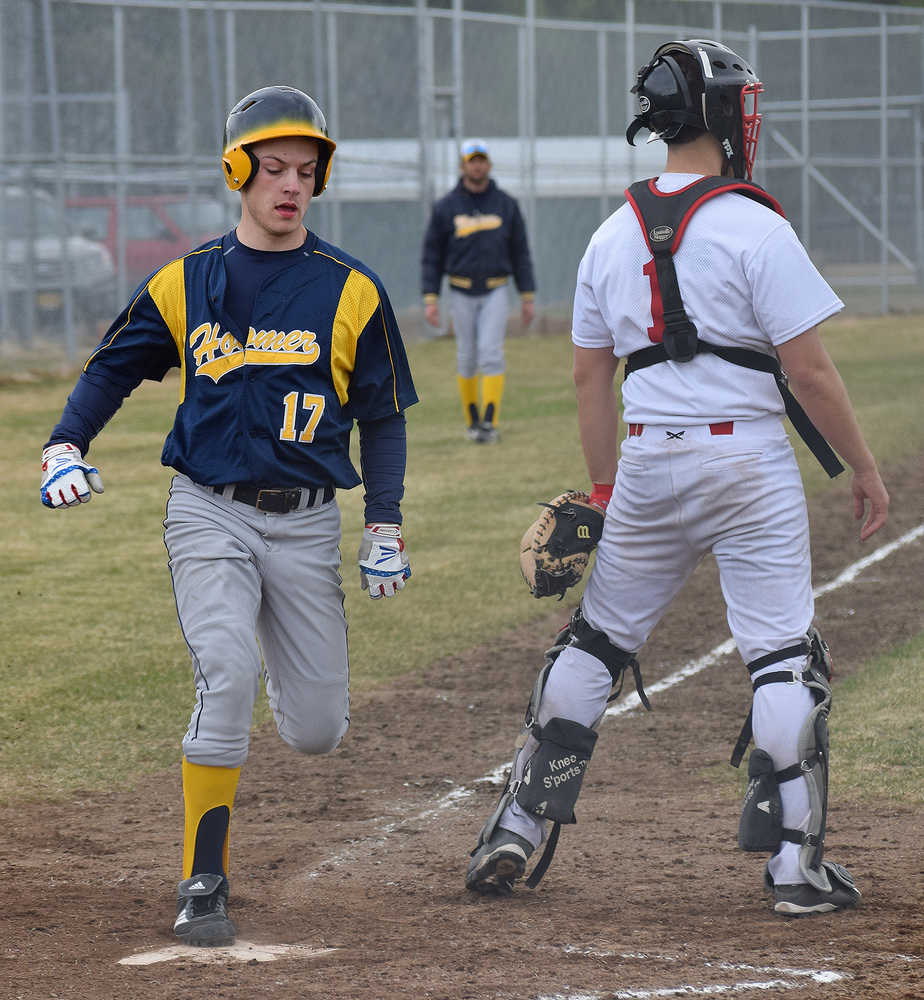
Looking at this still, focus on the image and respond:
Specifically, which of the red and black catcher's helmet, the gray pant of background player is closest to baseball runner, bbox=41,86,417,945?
the red and black catcher's helmet

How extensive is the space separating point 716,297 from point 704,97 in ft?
1.76

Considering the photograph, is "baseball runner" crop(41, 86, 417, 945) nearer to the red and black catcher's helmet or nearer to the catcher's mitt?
the catcher's mitt

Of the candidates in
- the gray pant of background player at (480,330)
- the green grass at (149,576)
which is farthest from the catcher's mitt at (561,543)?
the gray pant of background player at (480,330)

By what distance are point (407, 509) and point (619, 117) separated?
1782 centimetres

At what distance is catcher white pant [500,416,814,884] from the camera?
380 cm

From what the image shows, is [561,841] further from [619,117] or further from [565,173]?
[619,117]

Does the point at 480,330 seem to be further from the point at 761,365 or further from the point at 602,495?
the point at 761,365

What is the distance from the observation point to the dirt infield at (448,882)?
11.1 ft


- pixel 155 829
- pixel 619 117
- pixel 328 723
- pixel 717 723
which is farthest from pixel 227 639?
pixel 619 117

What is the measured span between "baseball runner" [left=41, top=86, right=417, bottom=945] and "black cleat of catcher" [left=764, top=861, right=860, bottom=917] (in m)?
1.24

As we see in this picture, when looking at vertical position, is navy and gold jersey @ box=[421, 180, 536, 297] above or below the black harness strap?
above

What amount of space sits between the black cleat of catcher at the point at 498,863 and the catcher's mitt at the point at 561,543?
0.68m

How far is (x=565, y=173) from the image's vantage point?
82.1 feet

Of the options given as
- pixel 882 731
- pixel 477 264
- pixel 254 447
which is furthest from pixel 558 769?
pixel 477 264
